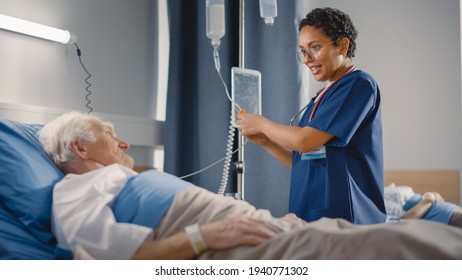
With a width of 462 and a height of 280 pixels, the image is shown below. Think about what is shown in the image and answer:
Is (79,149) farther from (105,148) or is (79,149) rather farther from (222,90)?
(222,90)

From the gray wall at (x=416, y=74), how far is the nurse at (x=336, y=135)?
30.0 inches

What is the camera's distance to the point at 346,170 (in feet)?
5.48

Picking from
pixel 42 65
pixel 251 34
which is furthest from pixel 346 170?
pixel 42 65

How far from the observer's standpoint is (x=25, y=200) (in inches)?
55.4

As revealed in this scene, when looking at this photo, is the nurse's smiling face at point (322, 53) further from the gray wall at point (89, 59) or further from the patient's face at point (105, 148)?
the gray wall at point (89, 59)

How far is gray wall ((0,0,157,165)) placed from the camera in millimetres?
Answer: 2186

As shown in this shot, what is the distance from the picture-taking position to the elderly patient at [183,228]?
1.02 metres

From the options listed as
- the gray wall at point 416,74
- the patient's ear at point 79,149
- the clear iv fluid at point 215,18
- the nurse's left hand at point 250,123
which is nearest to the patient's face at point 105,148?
the patient's ear at point 79,149

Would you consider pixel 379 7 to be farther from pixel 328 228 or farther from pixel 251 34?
pixel 328 228

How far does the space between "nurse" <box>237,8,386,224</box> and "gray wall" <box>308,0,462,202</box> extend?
2.50 ft

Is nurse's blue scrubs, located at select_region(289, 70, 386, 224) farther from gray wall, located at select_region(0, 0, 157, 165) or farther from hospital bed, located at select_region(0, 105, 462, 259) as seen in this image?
gray wall, located at select_region(0, 0, 157, 165)

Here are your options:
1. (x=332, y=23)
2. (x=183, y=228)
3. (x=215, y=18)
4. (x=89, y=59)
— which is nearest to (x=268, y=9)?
(x=215, y=18)
